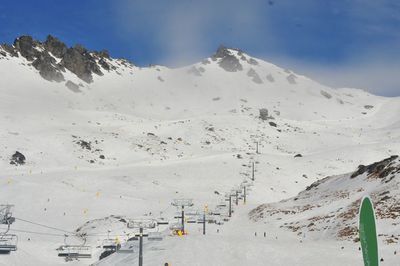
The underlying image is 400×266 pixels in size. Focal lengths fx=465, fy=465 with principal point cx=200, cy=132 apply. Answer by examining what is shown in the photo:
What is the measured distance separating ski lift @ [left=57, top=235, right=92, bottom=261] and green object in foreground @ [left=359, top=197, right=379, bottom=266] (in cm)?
3846

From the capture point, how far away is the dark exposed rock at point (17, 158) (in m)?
86.5

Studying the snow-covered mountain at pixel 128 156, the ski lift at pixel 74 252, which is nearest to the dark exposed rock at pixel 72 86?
the snow-covered mountain at pixel 128 156

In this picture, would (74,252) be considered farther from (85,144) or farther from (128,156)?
(85,144)

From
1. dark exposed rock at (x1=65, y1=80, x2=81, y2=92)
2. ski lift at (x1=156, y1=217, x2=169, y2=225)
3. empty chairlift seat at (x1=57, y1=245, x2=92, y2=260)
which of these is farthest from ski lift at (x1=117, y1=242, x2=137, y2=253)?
dark exposed rock at (x1=65, y1=80, x2=81, y2=92)

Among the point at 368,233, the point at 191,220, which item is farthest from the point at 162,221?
the point at 368,233

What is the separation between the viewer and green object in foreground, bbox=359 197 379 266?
493 centimetres

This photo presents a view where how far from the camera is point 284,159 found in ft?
363

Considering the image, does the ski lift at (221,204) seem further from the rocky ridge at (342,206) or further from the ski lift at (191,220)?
the ski lift at (191,220)

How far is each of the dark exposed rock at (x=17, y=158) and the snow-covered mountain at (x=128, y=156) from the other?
270 mm

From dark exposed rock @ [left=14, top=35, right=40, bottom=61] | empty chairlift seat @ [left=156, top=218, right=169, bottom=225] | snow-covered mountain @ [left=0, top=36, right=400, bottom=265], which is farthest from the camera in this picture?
dark exposed rock @ [left=14, top=35, right=40, bottom=61]

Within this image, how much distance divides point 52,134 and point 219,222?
65997 millimetres

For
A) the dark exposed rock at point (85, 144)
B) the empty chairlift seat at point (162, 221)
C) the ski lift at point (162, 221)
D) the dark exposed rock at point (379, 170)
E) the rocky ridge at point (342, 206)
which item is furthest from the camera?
the dark exposed rock at point (85, 144)

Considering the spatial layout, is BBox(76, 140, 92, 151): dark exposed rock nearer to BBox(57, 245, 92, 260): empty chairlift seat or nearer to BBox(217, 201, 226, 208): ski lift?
BBox(217, 201, 226, 208): ski lift

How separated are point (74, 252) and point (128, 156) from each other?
6529 centimetres
